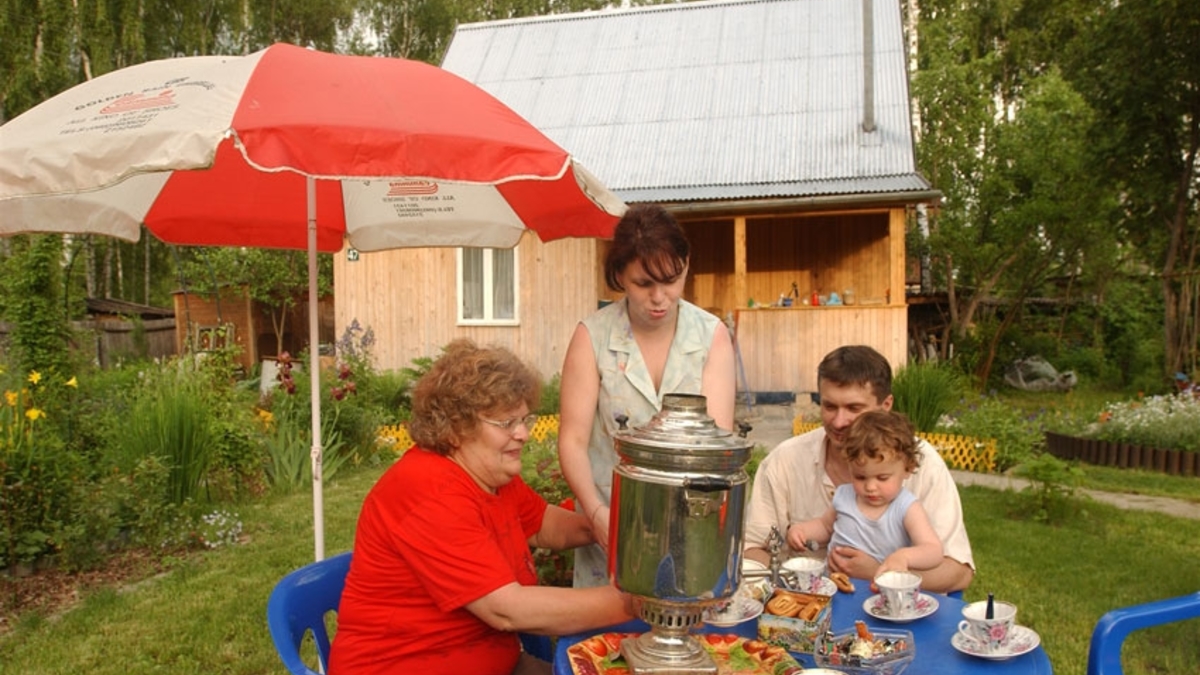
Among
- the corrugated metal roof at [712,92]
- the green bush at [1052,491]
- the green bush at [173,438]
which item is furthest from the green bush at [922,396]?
the green bush at [173,438]

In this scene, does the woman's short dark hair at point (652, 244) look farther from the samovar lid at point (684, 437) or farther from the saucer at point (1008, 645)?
the saucer at point (1008, 645)

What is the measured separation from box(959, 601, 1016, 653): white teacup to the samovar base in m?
0.62

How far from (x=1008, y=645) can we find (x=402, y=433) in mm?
8113

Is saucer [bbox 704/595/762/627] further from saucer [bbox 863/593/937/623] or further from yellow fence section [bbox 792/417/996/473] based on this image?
yellow fence section [bbox 792/417/996/473]

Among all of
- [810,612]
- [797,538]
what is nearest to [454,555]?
[810,612]

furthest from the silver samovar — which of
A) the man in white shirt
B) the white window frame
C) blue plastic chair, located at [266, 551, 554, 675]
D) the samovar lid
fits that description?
the white window frame

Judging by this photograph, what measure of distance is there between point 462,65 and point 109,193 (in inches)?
492

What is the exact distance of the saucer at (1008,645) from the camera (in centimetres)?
202

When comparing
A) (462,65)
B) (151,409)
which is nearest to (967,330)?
(462,65)

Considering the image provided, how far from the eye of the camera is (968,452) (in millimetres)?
8570

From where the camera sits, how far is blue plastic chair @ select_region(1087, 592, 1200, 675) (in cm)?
232

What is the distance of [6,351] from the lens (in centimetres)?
749

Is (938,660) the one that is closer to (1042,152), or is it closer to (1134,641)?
(1134,641)

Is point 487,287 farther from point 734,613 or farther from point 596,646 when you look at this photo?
point 596,646
